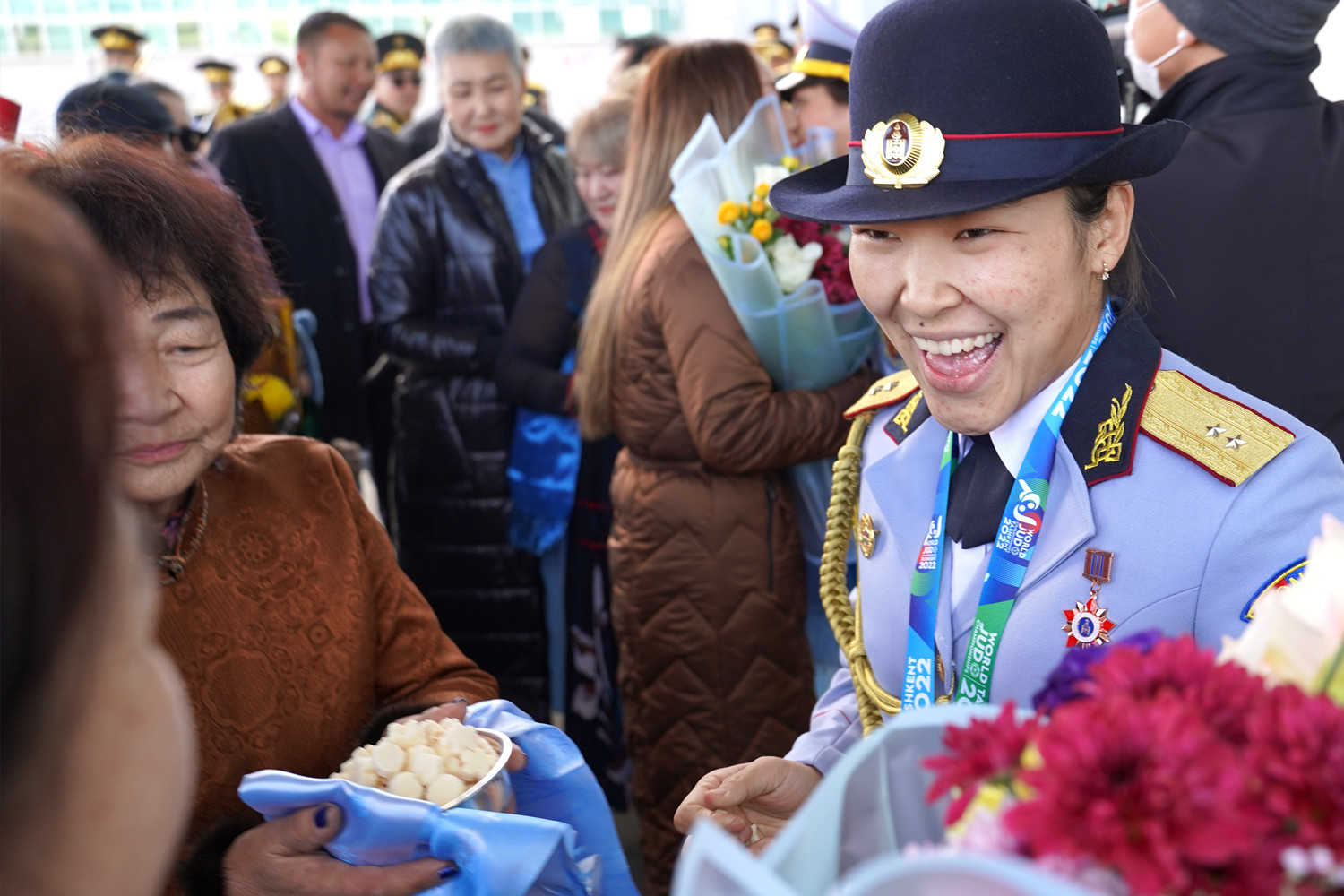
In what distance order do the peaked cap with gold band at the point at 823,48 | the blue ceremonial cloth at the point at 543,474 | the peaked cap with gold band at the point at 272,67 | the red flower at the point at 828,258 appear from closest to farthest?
1. the red flower at the point at 828,258
2. the blue ceremonial cloth at the point at 543,474
3. the peaked cap with gold band at the point at 823,48
4. the peaked cap with gold band at the point at 272,67

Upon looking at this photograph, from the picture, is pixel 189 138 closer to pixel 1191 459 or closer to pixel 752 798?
pixel 752 798

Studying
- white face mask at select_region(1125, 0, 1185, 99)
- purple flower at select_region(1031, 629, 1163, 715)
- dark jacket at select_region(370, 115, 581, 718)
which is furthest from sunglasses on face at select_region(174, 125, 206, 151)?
purple flower at select_region(1031, 629, 1163, 715)

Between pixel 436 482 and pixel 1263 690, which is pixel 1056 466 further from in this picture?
pixel 436 482

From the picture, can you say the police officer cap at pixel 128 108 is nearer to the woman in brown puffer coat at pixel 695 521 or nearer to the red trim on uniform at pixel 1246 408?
the woman in brown puffer coat at pixel 695 521

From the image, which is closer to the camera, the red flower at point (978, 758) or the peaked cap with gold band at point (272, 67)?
the red flower at point (978, 758)

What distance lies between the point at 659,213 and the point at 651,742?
156cm

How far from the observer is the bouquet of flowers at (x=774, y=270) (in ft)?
10.00

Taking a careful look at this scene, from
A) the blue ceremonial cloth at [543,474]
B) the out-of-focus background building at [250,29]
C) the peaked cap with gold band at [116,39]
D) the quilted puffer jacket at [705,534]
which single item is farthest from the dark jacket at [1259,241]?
the out-of-focus background building at [250,29]

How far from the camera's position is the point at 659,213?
3293 mm

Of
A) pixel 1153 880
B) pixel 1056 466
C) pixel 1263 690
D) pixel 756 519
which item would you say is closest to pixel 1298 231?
pixel 1056 466

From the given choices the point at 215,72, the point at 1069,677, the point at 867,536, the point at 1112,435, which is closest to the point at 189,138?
the point at 867,536

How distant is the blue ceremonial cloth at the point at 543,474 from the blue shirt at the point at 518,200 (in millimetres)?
710

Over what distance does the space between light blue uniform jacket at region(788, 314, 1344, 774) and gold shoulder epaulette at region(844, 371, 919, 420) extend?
408 millimetres

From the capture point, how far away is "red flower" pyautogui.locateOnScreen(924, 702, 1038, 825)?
2.32ft
